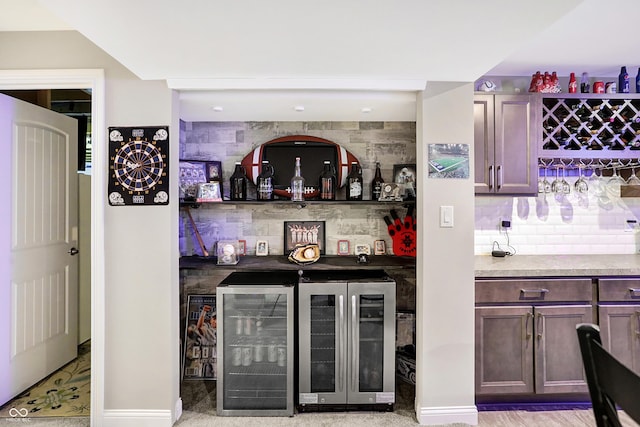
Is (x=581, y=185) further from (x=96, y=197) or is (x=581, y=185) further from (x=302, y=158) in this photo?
(x=96, y=197)

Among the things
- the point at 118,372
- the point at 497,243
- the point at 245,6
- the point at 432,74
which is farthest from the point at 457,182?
the point at 118,372

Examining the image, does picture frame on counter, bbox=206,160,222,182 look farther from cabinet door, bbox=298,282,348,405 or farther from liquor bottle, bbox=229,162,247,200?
cabinet door, bbox=298,282,348,405

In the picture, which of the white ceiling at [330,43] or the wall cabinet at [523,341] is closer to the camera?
the white ceiling at [330,43]

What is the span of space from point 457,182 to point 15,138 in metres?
3.15

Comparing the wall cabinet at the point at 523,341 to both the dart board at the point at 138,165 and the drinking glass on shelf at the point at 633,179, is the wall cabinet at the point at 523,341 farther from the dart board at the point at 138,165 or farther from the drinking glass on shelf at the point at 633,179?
the dart board at the point at 138,165

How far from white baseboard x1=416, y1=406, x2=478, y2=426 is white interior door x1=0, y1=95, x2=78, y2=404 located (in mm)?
2899

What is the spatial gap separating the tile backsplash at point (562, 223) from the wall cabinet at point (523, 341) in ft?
2.13

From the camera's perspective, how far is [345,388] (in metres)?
2.48

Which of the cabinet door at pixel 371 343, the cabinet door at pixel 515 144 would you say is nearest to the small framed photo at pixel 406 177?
the cabinet door at pixel 515 144

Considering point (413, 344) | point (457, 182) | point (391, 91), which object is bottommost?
point (413, 344)

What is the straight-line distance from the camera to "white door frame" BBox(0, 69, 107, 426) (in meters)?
2.26

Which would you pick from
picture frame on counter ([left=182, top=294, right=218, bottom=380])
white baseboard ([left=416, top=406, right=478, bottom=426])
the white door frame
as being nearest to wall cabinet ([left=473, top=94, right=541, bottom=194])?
white baseboard ([left=416, top=406, right=478, bottom=426])

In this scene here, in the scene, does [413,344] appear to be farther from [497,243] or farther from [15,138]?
[15,138]

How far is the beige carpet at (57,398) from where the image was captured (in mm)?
2432
